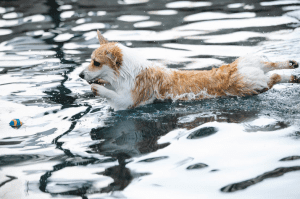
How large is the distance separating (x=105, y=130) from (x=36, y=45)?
502 cm

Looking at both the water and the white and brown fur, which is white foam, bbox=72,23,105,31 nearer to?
the water

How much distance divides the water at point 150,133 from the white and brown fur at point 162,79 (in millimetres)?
130

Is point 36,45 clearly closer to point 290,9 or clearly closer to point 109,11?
point 109,11

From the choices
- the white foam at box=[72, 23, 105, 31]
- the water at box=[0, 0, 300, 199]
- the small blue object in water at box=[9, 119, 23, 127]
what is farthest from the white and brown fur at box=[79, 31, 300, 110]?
the white foam at box=[72, 23, 105, 31]

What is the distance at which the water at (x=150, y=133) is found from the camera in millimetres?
2451

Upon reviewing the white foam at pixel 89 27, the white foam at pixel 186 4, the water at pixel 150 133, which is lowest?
the water at pixel 150 133

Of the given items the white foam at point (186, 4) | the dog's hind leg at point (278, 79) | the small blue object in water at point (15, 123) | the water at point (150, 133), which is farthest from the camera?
the white foam at point (186, 4)

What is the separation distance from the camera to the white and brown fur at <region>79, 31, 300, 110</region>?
3971 mm

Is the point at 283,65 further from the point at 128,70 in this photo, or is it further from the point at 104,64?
the point at 104,64

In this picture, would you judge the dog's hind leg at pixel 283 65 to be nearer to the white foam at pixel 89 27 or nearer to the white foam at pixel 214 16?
the white foam at pixel 214 16

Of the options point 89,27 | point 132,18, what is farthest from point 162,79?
point 132,18

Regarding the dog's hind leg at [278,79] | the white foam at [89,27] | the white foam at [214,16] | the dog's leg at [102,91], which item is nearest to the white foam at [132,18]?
the white foam at [89,27]

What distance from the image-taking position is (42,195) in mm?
2375

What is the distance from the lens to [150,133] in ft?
11.1
